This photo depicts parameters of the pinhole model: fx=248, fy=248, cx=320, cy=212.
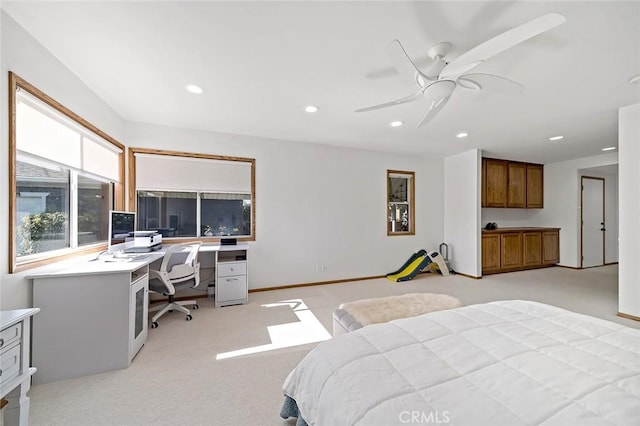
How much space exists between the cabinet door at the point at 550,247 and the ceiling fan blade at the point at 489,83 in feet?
17.8

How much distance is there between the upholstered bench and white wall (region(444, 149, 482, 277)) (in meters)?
3.03

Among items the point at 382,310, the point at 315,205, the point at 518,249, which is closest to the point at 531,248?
the point at 518,249

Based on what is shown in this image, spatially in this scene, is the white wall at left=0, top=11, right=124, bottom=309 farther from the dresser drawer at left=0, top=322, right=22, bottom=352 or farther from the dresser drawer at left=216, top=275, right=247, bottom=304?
the dresser drawer at left=216, top=275, right=247, bottom=304

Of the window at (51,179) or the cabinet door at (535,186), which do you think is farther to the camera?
the cabinet door at (535,186)

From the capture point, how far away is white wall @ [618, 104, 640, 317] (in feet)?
9.41

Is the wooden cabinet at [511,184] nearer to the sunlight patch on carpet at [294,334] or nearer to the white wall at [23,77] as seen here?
the sunlight patch on carpet at [294,334]

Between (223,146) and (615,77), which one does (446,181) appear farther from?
Answer: (223,146)

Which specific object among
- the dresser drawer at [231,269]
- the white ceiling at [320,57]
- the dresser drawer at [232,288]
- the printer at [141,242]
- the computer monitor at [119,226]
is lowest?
the dresser drawer at [232,288]

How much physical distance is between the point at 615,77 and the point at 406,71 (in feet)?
6.99

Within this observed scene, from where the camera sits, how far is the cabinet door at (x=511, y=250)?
5285 millimetres

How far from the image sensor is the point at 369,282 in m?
4.62

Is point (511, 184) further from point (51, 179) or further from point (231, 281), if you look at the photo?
point (51, 179)

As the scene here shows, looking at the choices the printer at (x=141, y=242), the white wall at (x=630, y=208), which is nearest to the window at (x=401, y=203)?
the white wall at (x=630, y=208)

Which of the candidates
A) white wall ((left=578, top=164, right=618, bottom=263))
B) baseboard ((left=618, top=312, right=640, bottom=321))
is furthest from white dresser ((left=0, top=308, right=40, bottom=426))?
white wall ((left=578, top=164, right=618, bottom=263))
